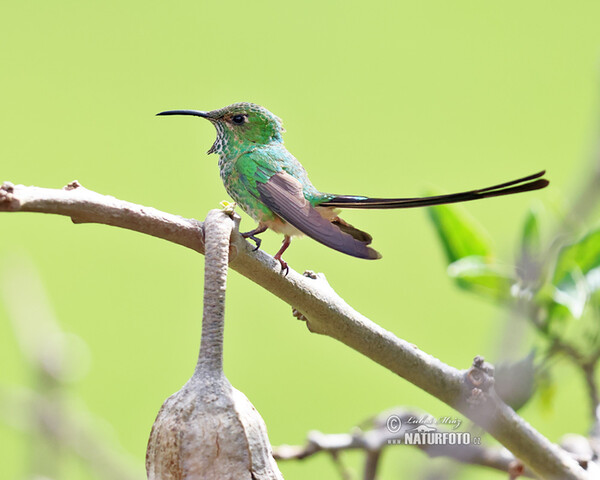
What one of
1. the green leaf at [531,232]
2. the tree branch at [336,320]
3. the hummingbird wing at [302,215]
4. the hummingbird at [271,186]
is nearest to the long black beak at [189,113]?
the hummingbird at [271,186]

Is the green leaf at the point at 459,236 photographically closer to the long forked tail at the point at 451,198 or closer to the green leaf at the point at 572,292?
the green leaf at the point at 572,292

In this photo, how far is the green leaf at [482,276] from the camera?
129 centimetres

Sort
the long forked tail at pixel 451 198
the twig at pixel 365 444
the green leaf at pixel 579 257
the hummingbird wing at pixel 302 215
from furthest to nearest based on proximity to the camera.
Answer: the green leaf at pixel 579 257 → the twig at pixel 365 444 → the hummingbird wing at pixel 302 215 → the long forked tail at pixel 451 198

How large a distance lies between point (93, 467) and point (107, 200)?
275 mm

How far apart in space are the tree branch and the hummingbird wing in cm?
5

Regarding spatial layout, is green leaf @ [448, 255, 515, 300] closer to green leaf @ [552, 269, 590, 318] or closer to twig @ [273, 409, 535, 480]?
green leaf @ [552, 269, 590, 318]

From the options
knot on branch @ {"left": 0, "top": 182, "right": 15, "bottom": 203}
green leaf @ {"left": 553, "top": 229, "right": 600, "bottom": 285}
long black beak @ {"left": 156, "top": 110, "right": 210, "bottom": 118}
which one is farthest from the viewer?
green leaf @ {"left": 553, "top": 229, "right": 600, "bottom": 285}

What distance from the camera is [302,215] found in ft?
2.61

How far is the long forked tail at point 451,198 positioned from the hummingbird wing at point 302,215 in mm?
34

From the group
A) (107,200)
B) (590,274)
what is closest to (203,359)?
(107,200)

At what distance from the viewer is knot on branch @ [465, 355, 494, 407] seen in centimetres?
80

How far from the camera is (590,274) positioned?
132 cm

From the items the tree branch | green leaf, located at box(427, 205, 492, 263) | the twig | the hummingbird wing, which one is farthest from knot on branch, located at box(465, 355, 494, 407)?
green leaf, located at box(427, 205, 492, 263)

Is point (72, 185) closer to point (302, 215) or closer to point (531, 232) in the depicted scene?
point (302, 215)
